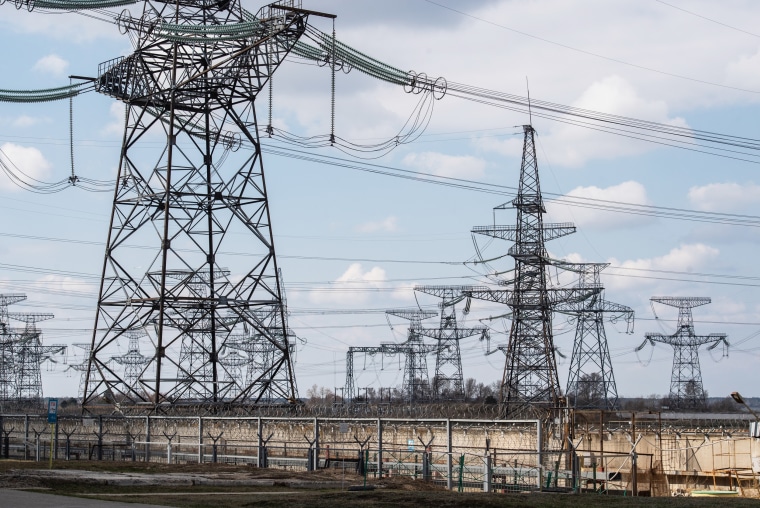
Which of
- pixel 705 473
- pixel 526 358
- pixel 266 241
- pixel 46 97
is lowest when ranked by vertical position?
pixel 705 473

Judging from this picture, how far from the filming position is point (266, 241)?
46188 mm

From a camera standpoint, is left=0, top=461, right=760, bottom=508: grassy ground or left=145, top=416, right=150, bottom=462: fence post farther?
left=145, top=416, right=150, bottom=462: fence post

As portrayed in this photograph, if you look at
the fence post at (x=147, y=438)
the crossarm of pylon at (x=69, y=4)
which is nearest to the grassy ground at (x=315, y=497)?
the fence post at (x=147, y=438)

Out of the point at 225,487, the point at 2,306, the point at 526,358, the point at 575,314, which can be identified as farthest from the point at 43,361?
the point at 225,487

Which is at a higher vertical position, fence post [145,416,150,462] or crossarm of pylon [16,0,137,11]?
crossarm of pylon [16,0,137,11]

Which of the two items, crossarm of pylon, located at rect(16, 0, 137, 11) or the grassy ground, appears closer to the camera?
the grassy ground

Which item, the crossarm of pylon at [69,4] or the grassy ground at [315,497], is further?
the crossarm of pylon at [69,4]

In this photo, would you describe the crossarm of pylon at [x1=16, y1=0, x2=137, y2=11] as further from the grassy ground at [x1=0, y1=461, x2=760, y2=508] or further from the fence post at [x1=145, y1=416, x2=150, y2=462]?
the grassy ground at [x1=0, y1=461, x2=760, y2=508]

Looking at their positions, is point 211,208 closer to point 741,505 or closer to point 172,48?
point 172,48

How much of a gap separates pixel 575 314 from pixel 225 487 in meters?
71.7

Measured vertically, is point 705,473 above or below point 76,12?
below

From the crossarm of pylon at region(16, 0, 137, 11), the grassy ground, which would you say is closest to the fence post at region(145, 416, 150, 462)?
the grassy ground

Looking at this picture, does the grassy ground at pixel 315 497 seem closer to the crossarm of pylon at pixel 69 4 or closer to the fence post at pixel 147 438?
the fence post at pixel 147 438

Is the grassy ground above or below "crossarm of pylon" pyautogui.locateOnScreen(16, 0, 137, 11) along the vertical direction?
below
